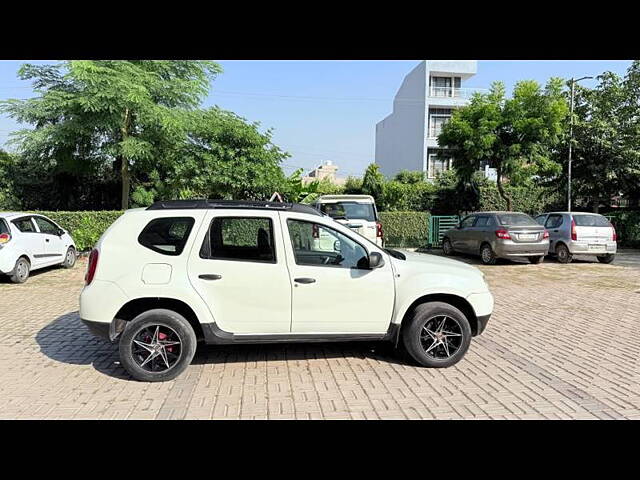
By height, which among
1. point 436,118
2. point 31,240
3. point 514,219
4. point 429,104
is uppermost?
point 429,104

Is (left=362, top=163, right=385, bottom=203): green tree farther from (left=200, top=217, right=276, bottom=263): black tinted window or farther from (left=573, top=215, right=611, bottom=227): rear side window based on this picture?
(left=200, top=217, right=276, bottom=263): black tinted window

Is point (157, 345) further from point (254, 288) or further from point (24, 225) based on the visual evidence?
point (24, 225)

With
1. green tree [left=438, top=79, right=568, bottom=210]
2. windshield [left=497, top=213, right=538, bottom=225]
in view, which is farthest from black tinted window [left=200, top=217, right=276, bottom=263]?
green tree [left=438, top=79, right=568, bottom=210]

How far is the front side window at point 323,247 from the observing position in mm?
4578

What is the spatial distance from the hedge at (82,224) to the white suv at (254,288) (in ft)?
36.6

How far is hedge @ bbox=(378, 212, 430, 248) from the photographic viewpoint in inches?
715

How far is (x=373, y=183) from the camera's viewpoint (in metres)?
22.0

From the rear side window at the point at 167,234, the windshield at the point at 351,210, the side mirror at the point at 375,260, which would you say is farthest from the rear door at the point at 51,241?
the side mirror at the point at 375,260

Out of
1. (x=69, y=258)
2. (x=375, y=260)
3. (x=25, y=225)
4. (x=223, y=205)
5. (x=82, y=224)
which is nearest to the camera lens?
(x=375, y=260)

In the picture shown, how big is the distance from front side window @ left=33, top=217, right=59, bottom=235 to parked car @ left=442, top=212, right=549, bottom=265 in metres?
11.9

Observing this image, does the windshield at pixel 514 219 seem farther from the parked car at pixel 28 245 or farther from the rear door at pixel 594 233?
the parked car at pixel 28 245

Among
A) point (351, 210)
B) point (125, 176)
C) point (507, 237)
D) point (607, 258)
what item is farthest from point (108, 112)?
point (607, 258)

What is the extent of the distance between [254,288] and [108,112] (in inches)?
585
